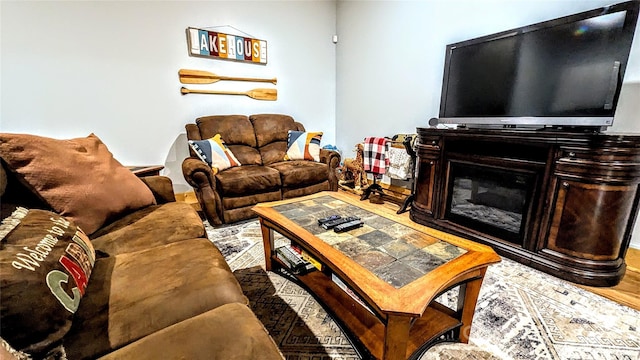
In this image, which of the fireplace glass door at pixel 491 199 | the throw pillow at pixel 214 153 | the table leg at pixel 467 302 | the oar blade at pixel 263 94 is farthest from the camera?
the oar blade at pixel 263 94

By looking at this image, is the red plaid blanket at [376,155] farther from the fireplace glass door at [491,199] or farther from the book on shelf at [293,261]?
the book on shelf at [293,261]

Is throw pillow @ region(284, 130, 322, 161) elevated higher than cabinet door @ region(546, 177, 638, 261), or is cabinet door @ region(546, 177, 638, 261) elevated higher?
throw pillow @ region(284, 130, 322, 161)

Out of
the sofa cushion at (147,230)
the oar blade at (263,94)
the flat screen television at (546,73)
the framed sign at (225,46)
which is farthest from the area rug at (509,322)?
the framed sign at (225,46)

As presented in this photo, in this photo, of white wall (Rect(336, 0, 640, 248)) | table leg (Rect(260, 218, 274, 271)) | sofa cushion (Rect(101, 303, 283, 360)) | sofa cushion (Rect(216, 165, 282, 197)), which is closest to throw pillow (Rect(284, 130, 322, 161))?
sofa cushion (Rect(216, 165, 282, 197))

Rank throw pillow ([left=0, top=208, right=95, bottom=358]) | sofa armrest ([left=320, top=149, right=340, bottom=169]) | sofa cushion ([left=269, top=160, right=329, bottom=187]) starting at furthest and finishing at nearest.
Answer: sofa armrest ([left=320, top=149, right=340, bottom=169]) → sofa cushion ([left=269, top=160, right=329, bottom=187]) → throw pillow ([left=0, top=208, right=95, bottom=358])

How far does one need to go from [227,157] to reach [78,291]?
2021mm

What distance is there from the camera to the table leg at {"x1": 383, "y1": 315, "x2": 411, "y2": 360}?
853 millimetres

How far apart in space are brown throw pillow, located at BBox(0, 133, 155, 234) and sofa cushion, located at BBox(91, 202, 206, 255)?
7 cm

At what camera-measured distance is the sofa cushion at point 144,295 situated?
0.73 meters

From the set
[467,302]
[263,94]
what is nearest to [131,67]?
[263,94]

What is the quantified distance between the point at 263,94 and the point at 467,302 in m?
3.12

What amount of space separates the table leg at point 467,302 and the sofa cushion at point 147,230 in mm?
1227

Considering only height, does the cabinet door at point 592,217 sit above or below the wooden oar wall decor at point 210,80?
below

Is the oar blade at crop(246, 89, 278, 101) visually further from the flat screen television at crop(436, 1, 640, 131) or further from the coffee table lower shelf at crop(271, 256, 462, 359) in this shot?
the coffee table lower shelf at crop(271, 256, 462, 359)
